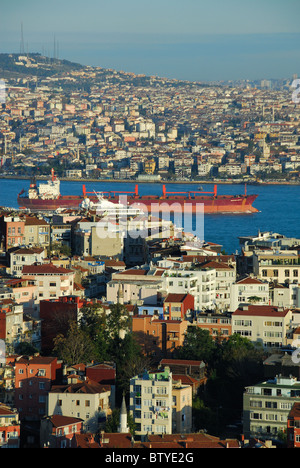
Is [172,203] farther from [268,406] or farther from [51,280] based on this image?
[268,406]

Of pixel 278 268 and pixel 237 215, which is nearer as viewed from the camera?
pixel 278 268

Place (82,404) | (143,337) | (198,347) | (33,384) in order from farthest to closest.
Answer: (143,337)
(198,347)
(33,384)
(82,404)

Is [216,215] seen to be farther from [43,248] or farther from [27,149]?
[27,149]

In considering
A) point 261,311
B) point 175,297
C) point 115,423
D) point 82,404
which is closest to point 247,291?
point 175,297

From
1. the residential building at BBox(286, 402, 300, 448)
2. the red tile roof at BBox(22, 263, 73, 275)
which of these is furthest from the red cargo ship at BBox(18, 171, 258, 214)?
the residential building at BBox(286, 402, 300, 448)

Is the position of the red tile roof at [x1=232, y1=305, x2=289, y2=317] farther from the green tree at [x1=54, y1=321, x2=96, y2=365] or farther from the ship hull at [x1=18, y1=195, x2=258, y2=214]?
the ship hull at [x1=18, y1=195, x2=258, y2=214]

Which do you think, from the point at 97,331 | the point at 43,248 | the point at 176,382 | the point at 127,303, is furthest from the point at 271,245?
the point at 176,382

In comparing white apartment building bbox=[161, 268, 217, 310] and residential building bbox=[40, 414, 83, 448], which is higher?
white apartment building bbox=[161, 268, 217, 310]
